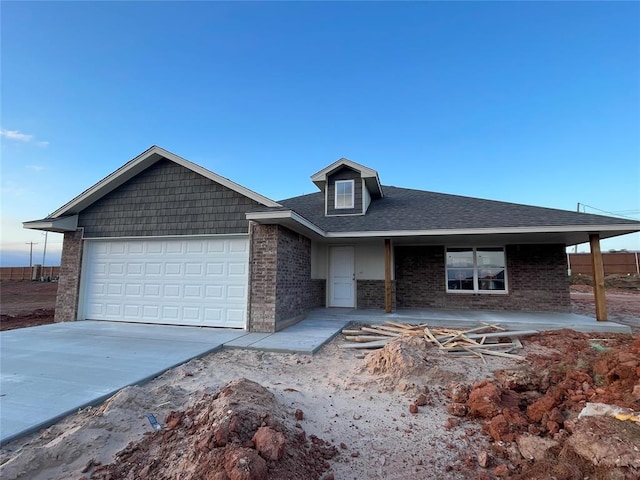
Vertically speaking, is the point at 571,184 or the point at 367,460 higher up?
the point at 571,184

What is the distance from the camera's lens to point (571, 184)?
48.7ft

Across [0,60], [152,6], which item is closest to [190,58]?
[152,6]

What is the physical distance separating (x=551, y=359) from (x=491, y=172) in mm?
12546

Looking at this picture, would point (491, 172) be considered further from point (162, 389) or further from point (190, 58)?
point (162, 389)

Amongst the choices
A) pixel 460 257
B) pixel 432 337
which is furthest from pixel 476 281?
pixel 432 337

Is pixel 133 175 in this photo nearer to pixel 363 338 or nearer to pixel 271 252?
pixel 271 252

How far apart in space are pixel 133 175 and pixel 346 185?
282 inches

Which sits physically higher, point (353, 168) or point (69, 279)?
point (353, 168)

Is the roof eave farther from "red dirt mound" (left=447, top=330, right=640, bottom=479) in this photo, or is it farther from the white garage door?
"red dirt mound" (left=447, top=330, right=640, bottom=479)

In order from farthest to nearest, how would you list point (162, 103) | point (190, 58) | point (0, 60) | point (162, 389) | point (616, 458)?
point (162, 103) < point (190, 58) < point (0, 60) < point (162, 389) < point (616, 458)

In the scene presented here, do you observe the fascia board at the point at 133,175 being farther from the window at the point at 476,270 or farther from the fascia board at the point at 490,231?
the window at the point at 476,270

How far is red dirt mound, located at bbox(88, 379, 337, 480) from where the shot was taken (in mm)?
2029

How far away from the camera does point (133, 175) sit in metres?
8.82

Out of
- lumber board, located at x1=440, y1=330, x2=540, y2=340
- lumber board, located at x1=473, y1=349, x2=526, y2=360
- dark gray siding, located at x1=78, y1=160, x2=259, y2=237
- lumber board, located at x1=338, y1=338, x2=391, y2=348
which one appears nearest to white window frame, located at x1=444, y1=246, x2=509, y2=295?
lumber board, located at x1=440, y1=330, x2=540, y2=340
